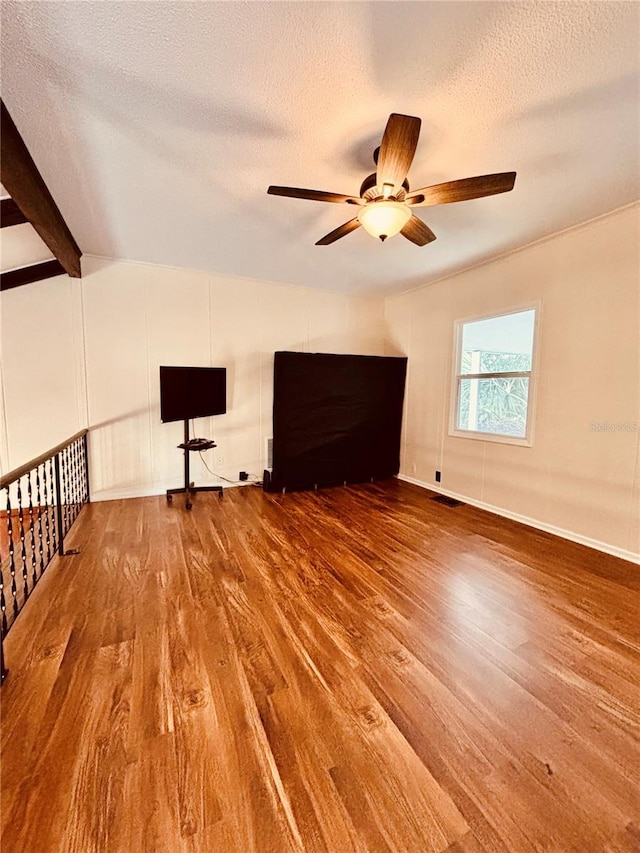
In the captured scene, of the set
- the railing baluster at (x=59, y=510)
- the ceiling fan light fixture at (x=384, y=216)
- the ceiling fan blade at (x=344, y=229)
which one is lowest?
the railing baluster at (x=59, y=510)

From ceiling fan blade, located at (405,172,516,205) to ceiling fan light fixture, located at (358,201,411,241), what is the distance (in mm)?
74

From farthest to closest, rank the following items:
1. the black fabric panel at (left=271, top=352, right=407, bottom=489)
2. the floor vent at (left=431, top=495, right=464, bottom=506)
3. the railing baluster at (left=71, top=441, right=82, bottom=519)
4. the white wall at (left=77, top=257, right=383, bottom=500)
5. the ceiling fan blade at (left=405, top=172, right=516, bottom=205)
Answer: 1. the black fabric panel at (left=271, top=352, right=407, bottom=489)
2. the floor vent at (left=431, top=495, right=464, bottom=506)
3. the white wall at (left=77, top=257, right=383, bottom=500)
4. the railing baluster at (left=71, top=441, right=82, bottom=519)
5. the ceiling fan blade at (left=405, top=172, right=516, bottom=205)

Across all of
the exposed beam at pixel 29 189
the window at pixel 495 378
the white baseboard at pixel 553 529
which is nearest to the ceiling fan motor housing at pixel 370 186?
the exposed beam at pixel 29 189

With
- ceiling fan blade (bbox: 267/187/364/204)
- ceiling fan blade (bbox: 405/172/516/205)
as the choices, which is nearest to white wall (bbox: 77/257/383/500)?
ceiling fan blade (bbox: 267/187/364/204)

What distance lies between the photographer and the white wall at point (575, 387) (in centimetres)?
282

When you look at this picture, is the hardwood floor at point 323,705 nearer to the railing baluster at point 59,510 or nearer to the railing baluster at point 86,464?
the railing baluster at point 59,510

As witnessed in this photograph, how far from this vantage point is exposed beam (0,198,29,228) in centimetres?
265

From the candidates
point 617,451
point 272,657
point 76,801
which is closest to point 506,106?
point 617,451

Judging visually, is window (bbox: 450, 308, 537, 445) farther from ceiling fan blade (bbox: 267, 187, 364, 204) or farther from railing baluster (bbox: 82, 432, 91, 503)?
railing baluster (bbox: 82, 432, 91, 503)

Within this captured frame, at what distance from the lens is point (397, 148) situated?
5.69 ft

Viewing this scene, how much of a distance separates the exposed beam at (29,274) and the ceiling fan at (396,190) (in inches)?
118

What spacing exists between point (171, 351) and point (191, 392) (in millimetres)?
693

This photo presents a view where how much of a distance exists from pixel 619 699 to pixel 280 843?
4.91 ft

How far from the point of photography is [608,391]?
9.61 ft
